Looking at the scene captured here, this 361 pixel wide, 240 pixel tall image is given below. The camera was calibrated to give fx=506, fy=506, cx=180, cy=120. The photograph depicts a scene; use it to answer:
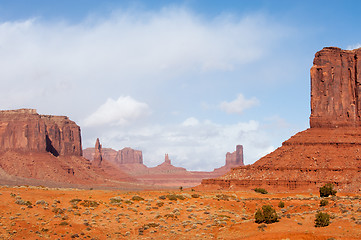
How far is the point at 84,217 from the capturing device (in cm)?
4194

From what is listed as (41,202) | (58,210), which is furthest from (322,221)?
(41,202)

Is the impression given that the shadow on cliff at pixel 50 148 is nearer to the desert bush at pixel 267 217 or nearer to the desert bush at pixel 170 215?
the desert bush at pixel 170 215

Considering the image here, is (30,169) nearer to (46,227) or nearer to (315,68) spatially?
(315,68)

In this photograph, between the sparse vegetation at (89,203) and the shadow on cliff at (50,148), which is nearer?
the sparse vegetation at (89,203)

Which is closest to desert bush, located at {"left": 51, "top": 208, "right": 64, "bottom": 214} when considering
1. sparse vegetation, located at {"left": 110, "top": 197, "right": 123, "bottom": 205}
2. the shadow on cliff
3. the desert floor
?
the desert floor

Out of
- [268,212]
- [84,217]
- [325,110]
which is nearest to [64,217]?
[84,217]

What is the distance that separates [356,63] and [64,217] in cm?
7042

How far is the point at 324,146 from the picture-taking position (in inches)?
3374

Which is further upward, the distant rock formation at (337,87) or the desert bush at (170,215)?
the distant rock formation at (337,87)

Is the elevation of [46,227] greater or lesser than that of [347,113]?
lesser

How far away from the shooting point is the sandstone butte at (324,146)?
7712 cm

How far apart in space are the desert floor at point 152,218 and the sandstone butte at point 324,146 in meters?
26.4

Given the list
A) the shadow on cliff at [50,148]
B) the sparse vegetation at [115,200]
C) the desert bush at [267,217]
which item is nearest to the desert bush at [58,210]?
the sparse vegetation at [115,200]

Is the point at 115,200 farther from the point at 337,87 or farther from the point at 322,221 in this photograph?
the point at 337,87
